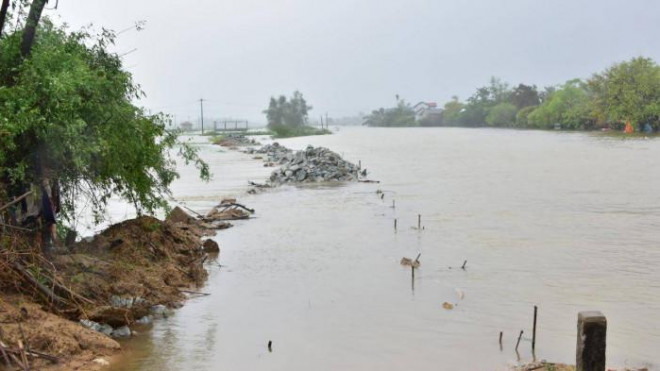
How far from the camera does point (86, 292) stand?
325 inches

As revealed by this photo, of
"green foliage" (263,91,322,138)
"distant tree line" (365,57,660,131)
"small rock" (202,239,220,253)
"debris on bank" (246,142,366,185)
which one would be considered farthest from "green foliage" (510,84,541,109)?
"small rock" (202,239,220,253)

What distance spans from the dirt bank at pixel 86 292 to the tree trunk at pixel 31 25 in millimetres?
2662

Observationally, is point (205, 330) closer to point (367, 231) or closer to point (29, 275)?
point (29, 275)

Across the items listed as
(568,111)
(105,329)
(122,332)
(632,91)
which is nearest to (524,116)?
(568,111)

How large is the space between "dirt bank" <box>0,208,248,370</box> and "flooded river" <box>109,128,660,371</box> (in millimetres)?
434

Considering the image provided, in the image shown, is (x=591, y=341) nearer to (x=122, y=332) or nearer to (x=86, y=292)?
(x=122, y=332)

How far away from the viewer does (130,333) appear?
26.1 feet

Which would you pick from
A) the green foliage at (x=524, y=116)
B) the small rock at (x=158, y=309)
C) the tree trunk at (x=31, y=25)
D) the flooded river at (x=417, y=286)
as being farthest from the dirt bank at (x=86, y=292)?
the green foliage at (x=524, y=116)

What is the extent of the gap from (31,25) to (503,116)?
136m

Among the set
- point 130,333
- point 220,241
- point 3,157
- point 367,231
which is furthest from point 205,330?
point 367,231

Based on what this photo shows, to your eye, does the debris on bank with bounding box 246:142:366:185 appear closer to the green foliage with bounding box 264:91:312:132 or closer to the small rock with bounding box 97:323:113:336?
the small rock with bounding box 97:323:113:336

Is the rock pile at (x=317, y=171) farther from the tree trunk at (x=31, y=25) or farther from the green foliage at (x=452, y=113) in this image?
the green foliage at (x=452, y=113)

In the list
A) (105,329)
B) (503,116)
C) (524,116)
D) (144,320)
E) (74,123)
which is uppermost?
(503,116)

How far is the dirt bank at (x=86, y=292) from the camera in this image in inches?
260
